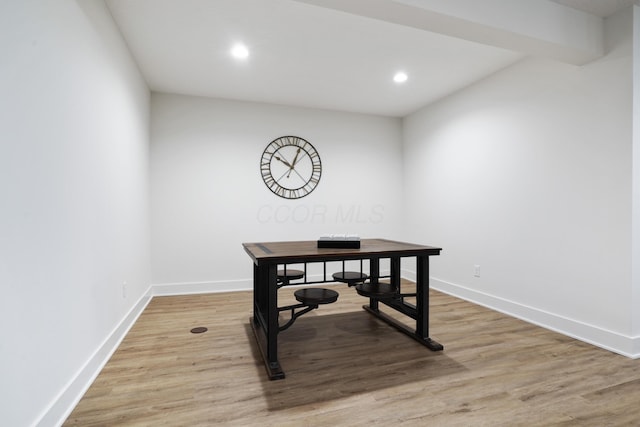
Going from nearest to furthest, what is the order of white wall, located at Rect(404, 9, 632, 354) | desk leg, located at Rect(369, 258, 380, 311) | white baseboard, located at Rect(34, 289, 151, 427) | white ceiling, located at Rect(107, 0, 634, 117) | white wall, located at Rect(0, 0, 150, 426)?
white wall, located at Rect(0, 0, 150, 426) → white baseboard, located at Rect(34, 289, 151, 427) → white ceiling, located at Rect(107, 0, 634, 117) → white wall, located at Rect(404, 9, 632, 354) → desk leg, located at Rect(369, 258, 380, 311)

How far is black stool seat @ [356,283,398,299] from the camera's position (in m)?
2.39

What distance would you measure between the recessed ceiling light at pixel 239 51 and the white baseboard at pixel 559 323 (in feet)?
11.2

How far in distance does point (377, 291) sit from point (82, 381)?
193 centimetres

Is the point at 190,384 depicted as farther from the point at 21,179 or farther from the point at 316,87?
the point at 316,87

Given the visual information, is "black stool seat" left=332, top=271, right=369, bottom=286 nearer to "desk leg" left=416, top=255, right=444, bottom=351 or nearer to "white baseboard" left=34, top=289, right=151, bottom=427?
"desk leg" left=416, top=255, right=444, bottom=351

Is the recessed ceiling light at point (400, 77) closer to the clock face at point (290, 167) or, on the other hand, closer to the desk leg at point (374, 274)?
the clock face at point (290, 167)

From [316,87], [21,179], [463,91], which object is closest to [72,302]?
[21,179]

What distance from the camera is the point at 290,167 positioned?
14.2 ft

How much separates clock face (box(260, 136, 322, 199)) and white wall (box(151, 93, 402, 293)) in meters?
0.09

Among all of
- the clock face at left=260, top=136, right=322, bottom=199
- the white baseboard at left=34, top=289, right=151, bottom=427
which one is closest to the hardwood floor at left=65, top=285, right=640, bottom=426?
the white baseboard at left=34, top=289, right=151, bottom=427

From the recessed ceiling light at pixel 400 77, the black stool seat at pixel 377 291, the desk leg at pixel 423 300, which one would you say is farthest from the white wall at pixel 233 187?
the desk leg at pixel 423 300

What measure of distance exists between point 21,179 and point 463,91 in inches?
158

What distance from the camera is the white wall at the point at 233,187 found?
3.89m

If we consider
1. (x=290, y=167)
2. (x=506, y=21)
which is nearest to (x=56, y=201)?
(x=506, y=21)
